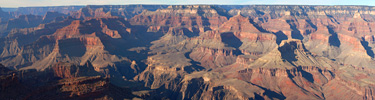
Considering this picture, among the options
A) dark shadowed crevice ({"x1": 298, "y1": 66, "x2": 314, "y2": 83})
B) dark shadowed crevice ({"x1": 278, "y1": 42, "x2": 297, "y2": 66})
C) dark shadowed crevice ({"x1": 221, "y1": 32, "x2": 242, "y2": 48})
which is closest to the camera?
dark shadowed crevice ({"x1": 298, "y1": 66, "x2": 314, "y2": 83})

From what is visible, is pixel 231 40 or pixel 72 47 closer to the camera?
pixel 72 47

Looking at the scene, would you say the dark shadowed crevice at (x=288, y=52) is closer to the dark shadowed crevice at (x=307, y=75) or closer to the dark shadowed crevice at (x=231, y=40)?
the dark shadowed crevice at (x=307, y=75)

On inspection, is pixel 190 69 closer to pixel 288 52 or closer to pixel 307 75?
pixel 288 52

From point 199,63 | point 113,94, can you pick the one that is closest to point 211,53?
point 199,63

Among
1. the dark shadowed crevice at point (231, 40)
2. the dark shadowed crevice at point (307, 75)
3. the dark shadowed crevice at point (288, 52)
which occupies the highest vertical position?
the dark shadowed crevice at point (231, 40)

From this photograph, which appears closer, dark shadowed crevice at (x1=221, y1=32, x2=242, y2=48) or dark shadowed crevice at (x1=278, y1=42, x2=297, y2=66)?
dark shadowed crevice at (x1=278, y1=42, x2=297, y2=66)

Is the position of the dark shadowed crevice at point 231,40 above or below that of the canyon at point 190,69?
above

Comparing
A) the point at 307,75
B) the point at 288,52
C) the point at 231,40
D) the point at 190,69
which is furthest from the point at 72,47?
the point at 307,75

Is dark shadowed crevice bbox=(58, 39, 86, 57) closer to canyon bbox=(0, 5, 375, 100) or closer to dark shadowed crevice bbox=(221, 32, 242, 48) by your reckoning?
canyon bbox=(0, 5, 375, 100)

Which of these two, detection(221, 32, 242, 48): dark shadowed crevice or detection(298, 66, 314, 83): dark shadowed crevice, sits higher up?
detection(221, 32, 242, 48): dark shadowed crevice

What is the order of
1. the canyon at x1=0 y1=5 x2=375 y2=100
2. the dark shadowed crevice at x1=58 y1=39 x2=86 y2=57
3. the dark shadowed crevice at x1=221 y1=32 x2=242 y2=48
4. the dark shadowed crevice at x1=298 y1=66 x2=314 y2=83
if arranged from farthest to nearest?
the dark shadowed crevice at x1=221 y1=32 x2=242 y2=48, the dark shadowed crevice at x1=58 y1=39 x2=86 y2=57, the dark shadowed crevice at x1=298 y1=66 x2=314 y2=83, the canyon at x1=0 y1=5 x2=375 y2=100

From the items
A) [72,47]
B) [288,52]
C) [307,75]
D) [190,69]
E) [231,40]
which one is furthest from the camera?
[231,40]

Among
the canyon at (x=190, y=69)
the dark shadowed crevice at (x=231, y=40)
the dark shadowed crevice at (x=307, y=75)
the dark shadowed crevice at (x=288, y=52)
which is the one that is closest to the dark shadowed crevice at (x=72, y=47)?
the canyon at (x=190, y=69)

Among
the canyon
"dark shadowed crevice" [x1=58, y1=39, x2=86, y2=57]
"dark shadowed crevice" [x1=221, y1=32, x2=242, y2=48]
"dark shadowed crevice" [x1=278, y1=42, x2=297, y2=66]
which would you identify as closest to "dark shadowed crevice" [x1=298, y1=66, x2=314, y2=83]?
the canyon
